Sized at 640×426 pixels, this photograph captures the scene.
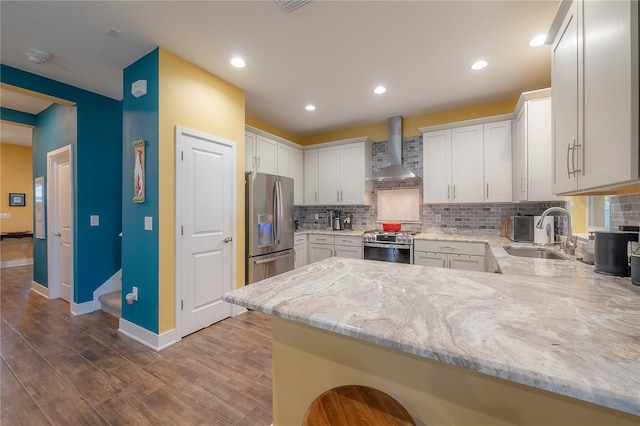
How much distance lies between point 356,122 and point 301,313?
4042mm

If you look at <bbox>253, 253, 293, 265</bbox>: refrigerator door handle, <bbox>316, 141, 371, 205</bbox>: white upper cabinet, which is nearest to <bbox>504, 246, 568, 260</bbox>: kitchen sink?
<bbox>316, 141, 371, 205</bbox>: white upper cabinet

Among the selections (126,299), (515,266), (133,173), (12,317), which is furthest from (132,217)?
(515,266)

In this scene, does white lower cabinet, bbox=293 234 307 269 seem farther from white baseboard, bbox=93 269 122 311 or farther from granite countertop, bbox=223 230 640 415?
granite countertop, bbox=223 230 640 415

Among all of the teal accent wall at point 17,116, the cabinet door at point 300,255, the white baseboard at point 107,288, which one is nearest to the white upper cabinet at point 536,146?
the cabinet door at point 300,255

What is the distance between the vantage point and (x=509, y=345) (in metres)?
0.64

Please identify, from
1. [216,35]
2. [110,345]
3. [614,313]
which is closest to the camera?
[614,313]

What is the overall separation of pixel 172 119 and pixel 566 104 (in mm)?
2925

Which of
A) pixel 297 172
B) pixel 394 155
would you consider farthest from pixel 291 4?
pixel 297 172

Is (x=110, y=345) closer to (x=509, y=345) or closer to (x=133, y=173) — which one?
(x=133, y=173)

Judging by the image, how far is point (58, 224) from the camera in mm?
3559

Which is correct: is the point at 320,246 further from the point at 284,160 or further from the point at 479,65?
the point at 479,65

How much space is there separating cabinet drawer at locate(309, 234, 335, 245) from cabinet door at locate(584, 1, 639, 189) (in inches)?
125

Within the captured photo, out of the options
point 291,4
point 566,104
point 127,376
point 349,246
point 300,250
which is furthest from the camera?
point 300,250

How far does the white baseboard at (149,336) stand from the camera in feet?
7.41
